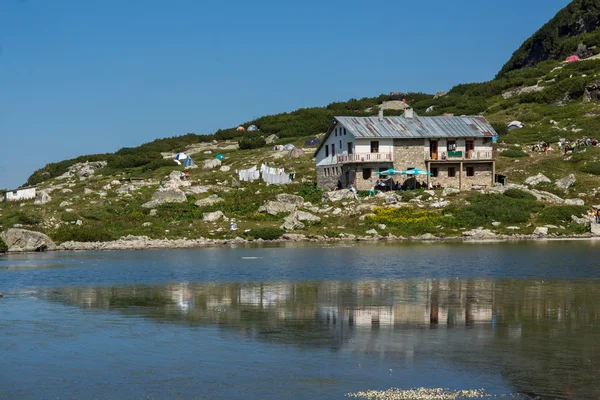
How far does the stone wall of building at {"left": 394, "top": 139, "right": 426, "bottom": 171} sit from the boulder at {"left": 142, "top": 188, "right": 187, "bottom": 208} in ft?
68.8

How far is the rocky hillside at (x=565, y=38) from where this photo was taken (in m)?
133

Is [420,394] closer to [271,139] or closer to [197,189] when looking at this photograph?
[197,189]

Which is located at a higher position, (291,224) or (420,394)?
(291,224)

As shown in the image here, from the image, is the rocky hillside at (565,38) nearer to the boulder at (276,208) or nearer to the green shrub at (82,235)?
the boulder at (276,208)

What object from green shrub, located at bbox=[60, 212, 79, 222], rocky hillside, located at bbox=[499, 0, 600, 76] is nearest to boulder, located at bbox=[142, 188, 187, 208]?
green shrub, located at bbox=[60, 212, 79, 222]

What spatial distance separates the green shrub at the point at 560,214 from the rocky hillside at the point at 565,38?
3008 inches

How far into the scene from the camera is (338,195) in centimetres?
6894

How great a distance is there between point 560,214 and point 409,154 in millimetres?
18879

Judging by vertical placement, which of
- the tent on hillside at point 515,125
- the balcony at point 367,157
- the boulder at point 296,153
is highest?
the tent on hillside at point 515,125

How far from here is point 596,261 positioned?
38.5 m

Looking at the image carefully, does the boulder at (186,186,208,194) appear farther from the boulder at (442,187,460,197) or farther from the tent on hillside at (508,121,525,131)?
the tent on hillside at (508,121,525,131)

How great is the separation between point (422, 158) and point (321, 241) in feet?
70.4

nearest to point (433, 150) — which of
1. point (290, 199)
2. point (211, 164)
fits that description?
point (290, 199)

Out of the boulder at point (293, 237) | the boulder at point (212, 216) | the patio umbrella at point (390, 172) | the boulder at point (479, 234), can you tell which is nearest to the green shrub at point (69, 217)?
the boulder at point (212, 216)
